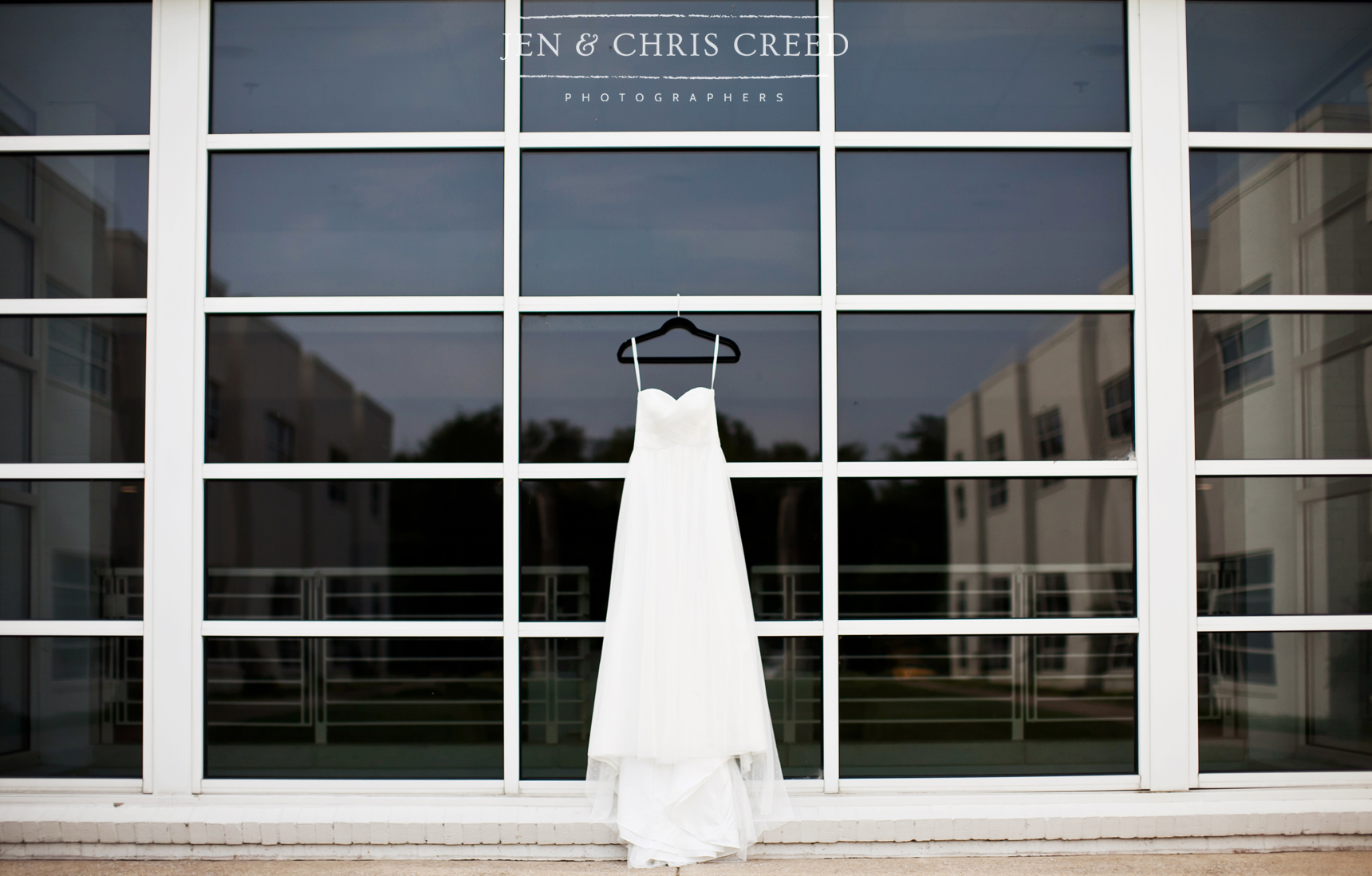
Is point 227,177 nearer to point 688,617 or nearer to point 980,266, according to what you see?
point 688,617

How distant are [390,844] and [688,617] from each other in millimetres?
1343

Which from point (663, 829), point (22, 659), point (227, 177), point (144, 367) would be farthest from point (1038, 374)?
point (22, 659)

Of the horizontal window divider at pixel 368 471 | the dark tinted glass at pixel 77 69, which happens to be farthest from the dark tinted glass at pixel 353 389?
the dark tinted glass at pixel 77 69

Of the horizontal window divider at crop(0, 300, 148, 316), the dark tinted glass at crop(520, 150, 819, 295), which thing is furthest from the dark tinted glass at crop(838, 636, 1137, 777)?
the horizontal window divider at crop(0, 300, 148, 316)

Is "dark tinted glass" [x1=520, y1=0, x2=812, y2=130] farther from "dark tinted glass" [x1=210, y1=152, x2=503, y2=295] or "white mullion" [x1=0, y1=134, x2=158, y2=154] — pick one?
"white mullion" [x1=0, y1=134, x2=158, y2=154]

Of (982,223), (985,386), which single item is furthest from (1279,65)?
(985,386)

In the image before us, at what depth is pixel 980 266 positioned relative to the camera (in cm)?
328

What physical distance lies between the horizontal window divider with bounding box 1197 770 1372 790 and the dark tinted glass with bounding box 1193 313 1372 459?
1191mm

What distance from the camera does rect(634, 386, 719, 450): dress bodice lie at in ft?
9.82

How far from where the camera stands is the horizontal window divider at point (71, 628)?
319 centimetres

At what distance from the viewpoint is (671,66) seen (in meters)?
3.35

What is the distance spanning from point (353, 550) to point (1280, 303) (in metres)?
3.64

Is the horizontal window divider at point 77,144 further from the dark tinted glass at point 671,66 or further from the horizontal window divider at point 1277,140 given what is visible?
the horizontal window divider at point 1277,140

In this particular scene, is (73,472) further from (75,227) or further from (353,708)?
(353,708)
